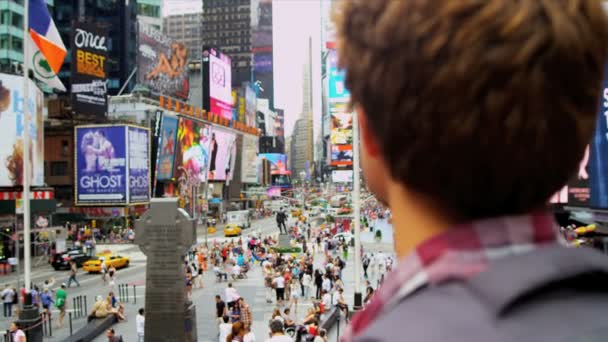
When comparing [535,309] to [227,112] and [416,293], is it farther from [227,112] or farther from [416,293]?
[227,112]

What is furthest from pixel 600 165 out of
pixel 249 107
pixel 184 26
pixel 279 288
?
pixel 184 26

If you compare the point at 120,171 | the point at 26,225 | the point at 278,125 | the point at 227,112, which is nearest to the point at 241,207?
the point at 227,112

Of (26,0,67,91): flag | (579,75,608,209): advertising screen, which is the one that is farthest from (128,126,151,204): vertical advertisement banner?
(579,75,608,209): advertising screen

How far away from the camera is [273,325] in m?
9.91

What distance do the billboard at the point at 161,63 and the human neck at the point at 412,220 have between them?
61838 mm

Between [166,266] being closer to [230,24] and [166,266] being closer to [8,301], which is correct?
[8,301]

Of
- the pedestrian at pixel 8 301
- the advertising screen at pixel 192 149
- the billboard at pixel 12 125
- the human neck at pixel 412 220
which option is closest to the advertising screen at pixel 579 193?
the pedestrian at pixel 8 301

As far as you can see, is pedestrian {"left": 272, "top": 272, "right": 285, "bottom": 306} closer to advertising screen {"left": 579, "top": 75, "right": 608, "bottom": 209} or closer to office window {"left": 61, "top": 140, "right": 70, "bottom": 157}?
advertising screen {"left": 579, "top": 75, "right": 608, "bottom": 209}

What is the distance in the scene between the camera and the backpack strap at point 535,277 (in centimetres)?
98

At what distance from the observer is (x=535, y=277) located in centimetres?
99

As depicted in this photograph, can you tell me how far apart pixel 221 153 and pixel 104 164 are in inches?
1179

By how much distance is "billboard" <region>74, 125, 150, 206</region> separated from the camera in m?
51.5

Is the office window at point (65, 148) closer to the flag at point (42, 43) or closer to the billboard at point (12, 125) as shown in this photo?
the billboard at point (12, 125)

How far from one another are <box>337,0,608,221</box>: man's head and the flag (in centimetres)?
1692
